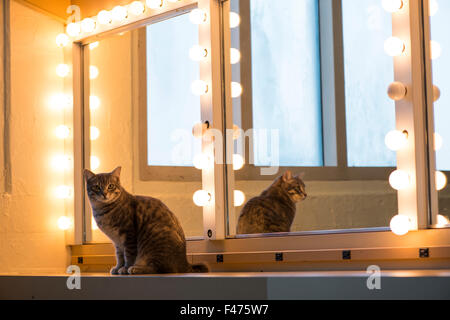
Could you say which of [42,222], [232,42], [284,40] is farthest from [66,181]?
[284,40]

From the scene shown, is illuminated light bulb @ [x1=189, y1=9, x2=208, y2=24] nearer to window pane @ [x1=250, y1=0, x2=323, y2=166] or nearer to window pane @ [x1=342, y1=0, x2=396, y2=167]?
window pane @ [x1=250, y1=0, x2=323, y2=166]

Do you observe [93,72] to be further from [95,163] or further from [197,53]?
[197,53]

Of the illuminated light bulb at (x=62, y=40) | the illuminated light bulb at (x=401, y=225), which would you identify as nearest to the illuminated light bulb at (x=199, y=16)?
the illuminated light bulb at (x=62, y=40)

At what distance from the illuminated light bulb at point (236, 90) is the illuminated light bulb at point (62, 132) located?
845 mm

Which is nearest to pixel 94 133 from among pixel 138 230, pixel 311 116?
pixel 138 230

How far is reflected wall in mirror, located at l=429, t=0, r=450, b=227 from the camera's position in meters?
1.88

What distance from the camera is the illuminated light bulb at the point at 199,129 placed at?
241 cm

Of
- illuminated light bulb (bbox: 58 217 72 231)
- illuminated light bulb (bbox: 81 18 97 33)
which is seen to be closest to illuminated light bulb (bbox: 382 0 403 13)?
illuminated light bulb (bbox: 81 18 97 33)

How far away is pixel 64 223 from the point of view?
285 cm

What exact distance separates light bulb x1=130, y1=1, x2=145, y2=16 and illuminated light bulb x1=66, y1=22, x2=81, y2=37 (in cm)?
34

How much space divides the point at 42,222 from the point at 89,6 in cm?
93

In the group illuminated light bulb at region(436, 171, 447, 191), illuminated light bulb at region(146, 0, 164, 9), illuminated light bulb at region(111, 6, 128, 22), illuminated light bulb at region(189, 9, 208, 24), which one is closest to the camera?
illuminated light bulb at region(436, 171, 447, 191)

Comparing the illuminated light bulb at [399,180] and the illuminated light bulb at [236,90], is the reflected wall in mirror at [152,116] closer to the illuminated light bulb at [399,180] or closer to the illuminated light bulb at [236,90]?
the illuminated light bulb at [236,90]
